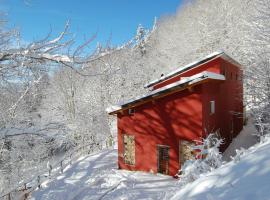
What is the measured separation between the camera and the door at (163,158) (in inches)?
549

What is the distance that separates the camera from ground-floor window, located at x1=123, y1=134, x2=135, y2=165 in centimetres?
1533

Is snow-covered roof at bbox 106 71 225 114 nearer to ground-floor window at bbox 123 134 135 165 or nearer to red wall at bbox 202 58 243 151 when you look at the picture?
red wall at bbox 202 58 243 151

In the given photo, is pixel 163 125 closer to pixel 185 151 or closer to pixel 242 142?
pixel 185 151

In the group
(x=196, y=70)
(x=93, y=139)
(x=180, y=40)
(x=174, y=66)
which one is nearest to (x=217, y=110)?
(x=196, y=70)

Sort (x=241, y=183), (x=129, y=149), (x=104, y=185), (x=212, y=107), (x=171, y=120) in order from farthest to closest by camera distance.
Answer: (x=129, y=149)
(x=212, y=107)
(x=171, y=120)
(x=104, y=185)
(x=241, y=183)

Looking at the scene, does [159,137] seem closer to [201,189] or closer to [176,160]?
[176,160]

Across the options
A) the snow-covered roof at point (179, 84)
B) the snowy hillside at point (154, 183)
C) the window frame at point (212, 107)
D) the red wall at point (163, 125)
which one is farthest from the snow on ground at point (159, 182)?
the window frame at point (212, 107)

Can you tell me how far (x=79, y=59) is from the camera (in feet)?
14.6

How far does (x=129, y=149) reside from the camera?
15492 millimetres

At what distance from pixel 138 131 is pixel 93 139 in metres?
14.7

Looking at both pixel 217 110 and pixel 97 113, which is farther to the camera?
pixel 97 113

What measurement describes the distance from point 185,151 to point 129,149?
3769 mm

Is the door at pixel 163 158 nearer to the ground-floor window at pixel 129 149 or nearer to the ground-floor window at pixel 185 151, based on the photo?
the ground-floor window at pixel 185 151

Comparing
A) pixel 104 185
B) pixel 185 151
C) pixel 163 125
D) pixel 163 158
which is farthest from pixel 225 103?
pixel 104 185
